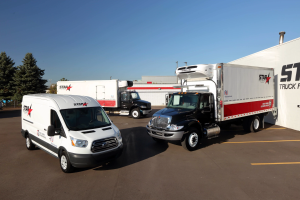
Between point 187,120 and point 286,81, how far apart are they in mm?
8382

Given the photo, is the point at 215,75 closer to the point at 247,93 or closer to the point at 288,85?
the point at 247,93

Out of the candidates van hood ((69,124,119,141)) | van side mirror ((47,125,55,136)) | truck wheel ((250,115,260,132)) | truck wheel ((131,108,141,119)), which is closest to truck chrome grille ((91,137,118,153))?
van hood ((69,124,119,141))

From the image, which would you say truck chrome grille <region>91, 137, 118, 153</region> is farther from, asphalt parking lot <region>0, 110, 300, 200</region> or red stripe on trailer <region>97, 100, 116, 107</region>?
red stripe on trailer <region>97, 100, 116, 107</region>

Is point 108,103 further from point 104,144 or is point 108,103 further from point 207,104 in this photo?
point 104,144

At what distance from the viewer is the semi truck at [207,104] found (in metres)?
7.43

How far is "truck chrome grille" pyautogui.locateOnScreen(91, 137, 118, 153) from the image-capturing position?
17.3 feet

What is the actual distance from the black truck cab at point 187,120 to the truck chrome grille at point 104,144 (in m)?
2.26

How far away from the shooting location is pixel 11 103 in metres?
32.3

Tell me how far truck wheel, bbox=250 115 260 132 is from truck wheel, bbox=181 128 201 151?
4655 millimetres

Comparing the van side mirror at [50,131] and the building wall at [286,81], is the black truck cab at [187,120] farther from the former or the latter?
the building wall at [286,81]

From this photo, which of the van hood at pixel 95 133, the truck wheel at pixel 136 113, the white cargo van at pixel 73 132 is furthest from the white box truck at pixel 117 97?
the van hood at pixel 95 133

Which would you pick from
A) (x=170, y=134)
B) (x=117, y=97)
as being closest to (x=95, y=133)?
(x=170, y=134)

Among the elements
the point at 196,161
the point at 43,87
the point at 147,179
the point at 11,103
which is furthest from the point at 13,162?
the point at 11,103

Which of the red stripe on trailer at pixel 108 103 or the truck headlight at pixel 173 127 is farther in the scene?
the red stripe on trailer at pixel 108 103
